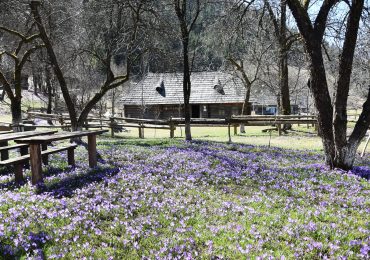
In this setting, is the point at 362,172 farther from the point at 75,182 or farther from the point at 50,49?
the point at 50,49

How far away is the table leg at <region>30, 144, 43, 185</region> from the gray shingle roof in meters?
35.1

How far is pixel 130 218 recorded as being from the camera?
5.31m

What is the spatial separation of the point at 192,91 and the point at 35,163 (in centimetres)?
3814

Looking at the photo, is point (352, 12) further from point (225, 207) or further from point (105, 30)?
point (105, 30)

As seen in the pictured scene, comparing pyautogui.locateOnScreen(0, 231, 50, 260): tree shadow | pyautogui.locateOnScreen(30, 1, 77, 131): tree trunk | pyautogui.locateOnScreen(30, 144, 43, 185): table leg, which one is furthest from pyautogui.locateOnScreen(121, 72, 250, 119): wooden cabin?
pyautogui.locateOnScreen(0, 231, 50, 260): tree shadow

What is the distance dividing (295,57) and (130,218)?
23301 mm

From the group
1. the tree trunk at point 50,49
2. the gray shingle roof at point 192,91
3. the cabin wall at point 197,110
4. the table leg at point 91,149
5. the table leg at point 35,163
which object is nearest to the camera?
the table leg at point 35,163

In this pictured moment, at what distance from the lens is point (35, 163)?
6.87 metres

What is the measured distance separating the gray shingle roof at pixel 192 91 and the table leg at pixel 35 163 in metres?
35.1

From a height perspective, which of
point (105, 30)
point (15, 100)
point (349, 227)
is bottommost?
point (349, 227)

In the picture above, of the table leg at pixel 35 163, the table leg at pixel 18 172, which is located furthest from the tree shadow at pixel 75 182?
the table leg at pixel 18 172

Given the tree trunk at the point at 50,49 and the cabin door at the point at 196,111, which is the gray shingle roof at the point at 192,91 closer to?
the cabin door at the point at 196,111

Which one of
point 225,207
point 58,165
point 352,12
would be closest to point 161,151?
point 58,165

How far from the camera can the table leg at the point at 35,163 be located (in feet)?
22.3
